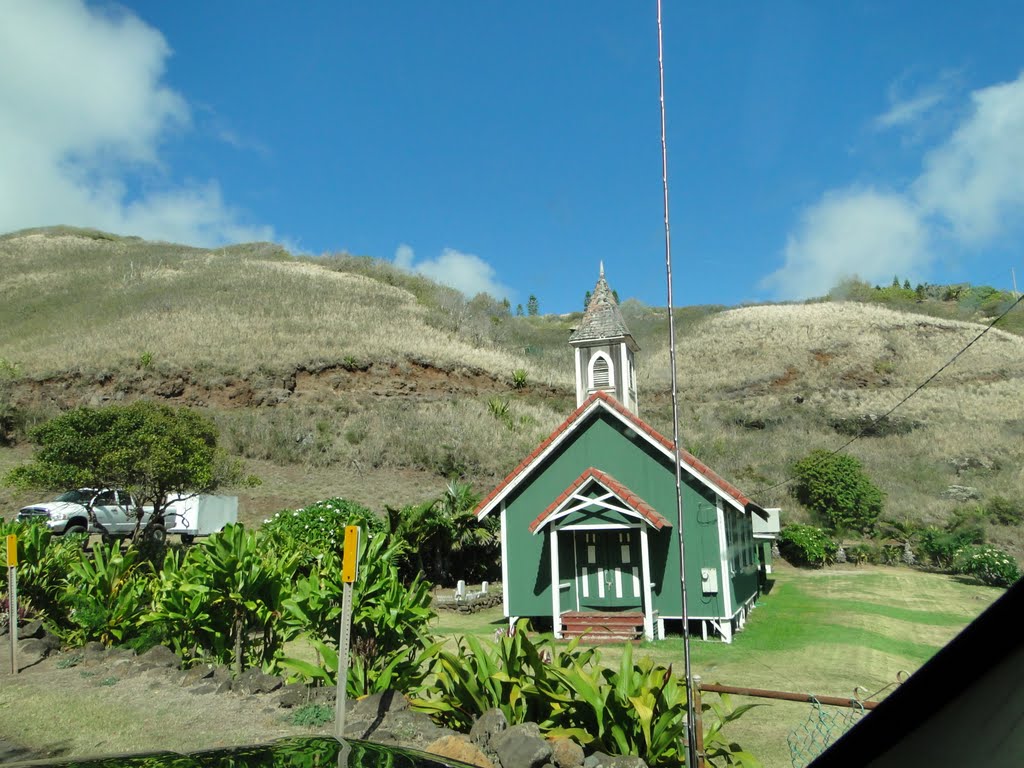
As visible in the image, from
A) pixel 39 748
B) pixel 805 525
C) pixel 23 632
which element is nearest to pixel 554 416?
pixel 805 525

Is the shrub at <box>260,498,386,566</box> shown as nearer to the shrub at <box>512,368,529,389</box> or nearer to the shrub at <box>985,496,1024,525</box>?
the shrub at <box>985,496,1024,525</box>

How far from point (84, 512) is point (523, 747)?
2534 centimetres

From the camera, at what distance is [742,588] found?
1656 cm

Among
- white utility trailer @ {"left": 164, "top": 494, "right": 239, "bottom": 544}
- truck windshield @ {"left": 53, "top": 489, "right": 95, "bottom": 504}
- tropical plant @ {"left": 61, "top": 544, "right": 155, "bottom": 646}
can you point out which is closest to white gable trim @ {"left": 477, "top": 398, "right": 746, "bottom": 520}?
tropical plant @ {"left": 61, "top": 544, "right": 155, "bottom": 646}

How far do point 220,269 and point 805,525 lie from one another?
63349 millimetres

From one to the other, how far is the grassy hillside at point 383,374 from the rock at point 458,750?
506 cm

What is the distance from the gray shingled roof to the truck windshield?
51.0ft

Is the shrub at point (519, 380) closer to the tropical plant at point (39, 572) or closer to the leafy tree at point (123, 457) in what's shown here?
the leafy tree at point (123, 457)

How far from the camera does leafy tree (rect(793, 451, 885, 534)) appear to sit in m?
26.7

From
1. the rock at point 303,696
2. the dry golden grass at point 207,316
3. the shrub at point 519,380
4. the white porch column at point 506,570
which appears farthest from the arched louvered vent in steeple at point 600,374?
the shrub at point 519,380

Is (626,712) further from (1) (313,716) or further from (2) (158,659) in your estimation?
(2) (158,659)

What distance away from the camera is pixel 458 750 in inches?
230

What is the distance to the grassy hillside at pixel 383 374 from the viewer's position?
3609 cm

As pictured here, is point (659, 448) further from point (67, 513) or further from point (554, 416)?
point (554, 416)
